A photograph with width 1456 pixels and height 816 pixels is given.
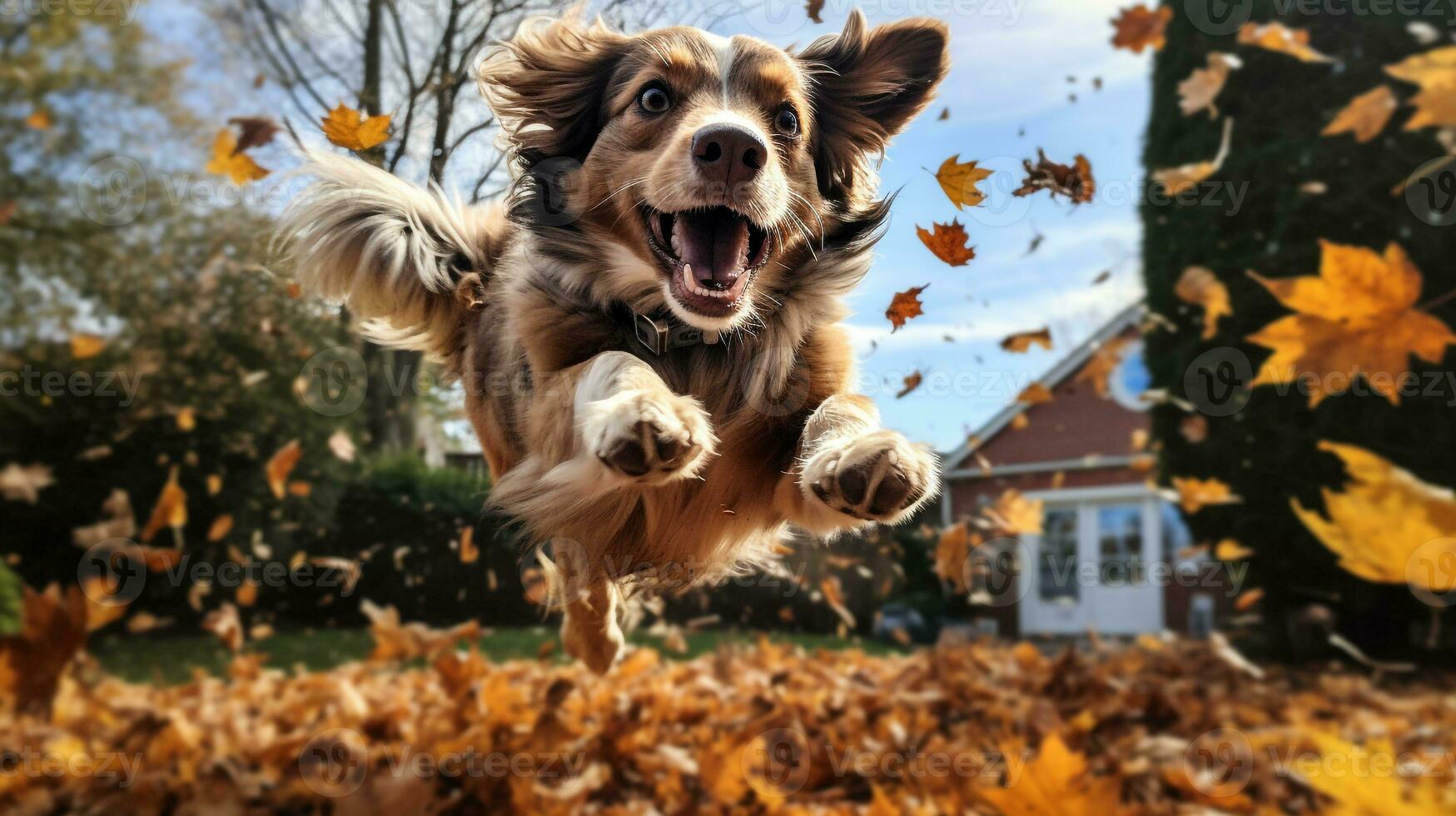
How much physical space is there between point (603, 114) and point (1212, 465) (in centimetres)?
905

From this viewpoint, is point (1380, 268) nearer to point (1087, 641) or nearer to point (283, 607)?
point (283, 607)

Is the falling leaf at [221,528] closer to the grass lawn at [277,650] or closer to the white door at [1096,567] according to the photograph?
the grass lawn at [277,650]

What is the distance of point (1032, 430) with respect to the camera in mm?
17125

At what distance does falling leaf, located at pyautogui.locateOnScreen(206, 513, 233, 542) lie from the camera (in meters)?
7.77

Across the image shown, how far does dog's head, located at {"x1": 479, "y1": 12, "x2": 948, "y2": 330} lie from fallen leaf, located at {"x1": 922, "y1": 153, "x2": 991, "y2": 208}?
0.39 metres

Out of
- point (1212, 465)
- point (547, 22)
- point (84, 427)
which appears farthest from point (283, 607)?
point (1212, 465)

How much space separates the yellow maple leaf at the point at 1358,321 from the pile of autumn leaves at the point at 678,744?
131 centimetres

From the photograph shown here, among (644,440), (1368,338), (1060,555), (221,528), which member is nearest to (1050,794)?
(1368,338)

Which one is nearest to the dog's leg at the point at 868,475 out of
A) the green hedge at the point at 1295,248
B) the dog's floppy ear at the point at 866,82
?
the dog's floppy ear at the point at 866,82

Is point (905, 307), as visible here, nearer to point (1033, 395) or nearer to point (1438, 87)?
point (1438, 87)

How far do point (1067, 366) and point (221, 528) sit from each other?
1304 cm

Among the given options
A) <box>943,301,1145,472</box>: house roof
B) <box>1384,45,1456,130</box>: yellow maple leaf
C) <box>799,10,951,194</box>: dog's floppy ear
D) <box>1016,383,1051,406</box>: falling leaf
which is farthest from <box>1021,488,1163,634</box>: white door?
<box>1384,45,1456,130</box>: yellow maple leaf

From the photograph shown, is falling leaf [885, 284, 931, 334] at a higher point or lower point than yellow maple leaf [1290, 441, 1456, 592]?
higher

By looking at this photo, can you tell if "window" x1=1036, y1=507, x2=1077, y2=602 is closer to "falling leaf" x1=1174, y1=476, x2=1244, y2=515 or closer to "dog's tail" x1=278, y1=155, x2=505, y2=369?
"falling leaf" x1=1174, y1=476, x2=1244, y2=515
